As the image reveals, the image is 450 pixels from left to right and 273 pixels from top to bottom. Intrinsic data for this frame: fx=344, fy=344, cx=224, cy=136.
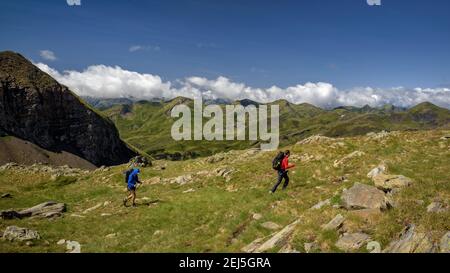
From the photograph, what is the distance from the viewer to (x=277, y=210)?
22938 millimetres

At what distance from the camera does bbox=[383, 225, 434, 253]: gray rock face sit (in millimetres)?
12984

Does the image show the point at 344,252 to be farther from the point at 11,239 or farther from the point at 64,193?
the point at 64,193

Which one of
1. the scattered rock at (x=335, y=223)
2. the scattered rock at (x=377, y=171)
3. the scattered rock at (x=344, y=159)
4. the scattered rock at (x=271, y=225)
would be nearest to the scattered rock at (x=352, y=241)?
the scattered rock at (x=335, y=223)

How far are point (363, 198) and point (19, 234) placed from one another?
827 inches

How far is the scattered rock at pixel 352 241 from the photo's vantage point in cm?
1491

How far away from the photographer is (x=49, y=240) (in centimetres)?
2234

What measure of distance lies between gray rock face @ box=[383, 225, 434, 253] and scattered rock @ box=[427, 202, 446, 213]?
85.9 inches

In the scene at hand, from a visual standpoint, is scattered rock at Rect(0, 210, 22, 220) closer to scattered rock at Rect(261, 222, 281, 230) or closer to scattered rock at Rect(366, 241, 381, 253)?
scattered rock at Rect(261, 222, 281, 230)

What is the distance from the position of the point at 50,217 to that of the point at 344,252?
2498cm

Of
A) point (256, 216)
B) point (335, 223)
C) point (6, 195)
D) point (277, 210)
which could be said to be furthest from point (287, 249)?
point (6, 195)

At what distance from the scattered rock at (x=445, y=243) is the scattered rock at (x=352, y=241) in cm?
289

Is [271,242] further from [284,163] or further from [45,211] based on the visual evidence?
[45,211]
